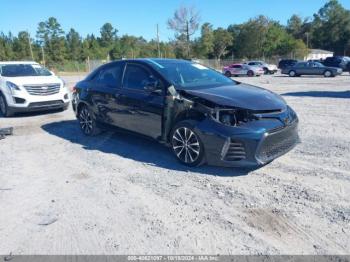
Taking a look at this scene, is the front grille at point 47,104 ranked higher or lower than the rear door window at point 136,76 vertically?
lower

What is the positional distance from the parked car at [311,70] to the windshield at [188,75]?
24.6 m

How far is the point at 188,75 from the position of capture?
5.90 meters

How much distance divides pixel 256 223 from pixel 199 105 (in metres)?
1.99

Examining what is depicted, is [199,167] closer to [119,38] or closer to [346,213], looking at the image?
[346,213]

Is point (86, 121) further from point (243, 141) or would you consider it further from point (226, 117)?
point (243, 141)

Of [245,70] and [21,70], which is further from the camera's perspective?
[245,70]

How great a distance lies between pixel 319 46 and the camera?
271 feet

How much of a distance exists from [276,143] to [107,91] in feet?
11.2

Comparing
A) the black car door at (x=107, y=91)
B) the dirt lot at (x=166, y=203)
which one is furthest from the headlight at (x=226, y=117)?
the black car door at (x=107, y=91)

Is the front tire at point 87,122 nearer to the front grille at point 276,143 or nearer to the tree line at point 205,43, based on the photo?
the front grille at point 276,143

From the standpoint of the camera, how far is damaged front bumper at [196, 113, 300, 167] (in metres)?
4.53

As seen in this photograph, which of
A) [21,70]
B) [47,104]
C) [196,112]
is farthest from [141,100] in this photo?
[21,70]

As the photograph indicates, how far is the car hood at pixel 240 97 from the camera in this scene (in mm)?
4789

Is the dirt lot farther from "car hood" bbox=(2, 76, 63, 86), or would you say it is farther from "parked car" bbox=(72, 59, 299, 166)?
"car hood" bbox=(2, 76, 63, 86)
